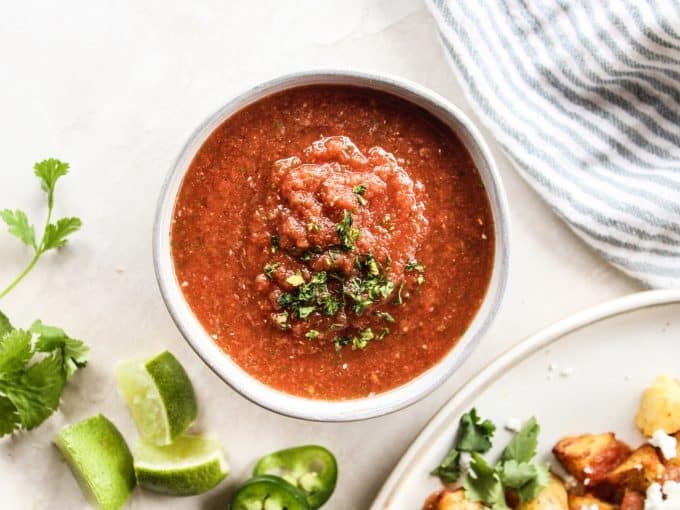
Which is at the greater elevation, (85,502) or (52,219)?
(52,219)

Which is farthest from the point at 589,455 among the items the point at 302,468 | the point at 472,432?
the point at 302,468

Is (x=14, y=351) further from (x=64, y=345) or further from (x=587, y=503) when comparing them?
(x=587, y=503)

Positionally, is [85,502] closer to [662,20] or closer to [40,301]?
[40,301]

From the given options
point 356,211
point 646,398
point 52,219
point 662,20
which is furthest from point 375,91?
point 646,398

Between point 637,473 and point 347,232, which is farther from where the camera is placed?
point 637,473

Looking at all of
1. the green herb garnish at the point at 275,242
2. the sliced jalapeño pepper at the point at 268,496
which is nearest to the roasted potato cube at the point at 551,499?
the sliced jalapeño pepper at the point at 268,496

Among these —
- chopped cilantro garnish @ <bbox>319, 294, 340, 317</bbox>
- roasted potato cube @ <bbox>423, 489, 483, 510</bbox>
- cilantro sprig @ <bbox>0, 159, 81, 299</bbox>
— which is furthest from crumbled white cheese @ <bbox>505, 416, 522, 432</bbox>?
cilantro sprig @ <bbox>0, 159, 81, 299</bbox>
